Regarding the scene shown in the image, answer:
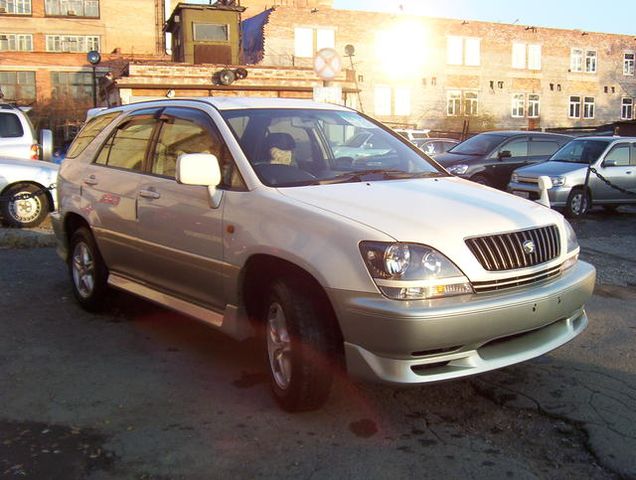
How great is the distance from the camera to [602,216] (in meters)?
13.1

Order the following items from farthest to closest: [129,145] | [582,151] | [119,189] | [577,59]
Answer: [577,59] → [582,151] → [129,145] → [119,189]

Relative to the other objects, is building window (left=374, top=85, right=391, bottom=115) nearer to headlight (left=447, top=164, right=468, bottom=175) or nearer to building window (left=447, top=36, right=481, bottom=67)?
building window (left=447, top=36, right=481, bottom=67)

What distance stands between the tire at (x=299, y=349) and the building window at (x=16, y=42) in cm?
5290

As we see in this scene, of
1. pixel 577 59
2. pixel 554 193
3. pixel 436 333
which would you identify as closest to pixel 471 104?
pixel 577 59

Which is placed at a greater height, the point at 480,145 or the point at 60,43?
the point at 60,43

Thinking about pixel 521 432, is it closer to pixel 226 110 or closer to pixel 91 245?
pixel 226 110

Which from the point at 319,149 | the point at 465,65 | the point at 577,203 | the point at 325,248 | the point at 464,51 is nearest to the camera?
the point at 325,248

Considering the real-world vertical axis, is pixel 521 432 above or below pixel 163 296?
below

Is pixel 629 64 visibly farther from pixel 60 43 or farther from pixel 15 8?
pixel 15 8

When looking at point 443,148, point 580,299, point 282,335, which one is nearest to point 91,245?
point 282,335

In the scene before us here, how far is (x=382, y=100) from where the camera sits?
143 feet

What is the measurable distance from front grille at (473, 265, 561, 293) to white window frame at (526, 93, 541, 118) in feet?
154

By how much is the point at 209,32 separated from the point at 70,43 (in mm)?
25014

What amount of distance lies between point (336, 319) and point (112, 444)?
4.27 feet
